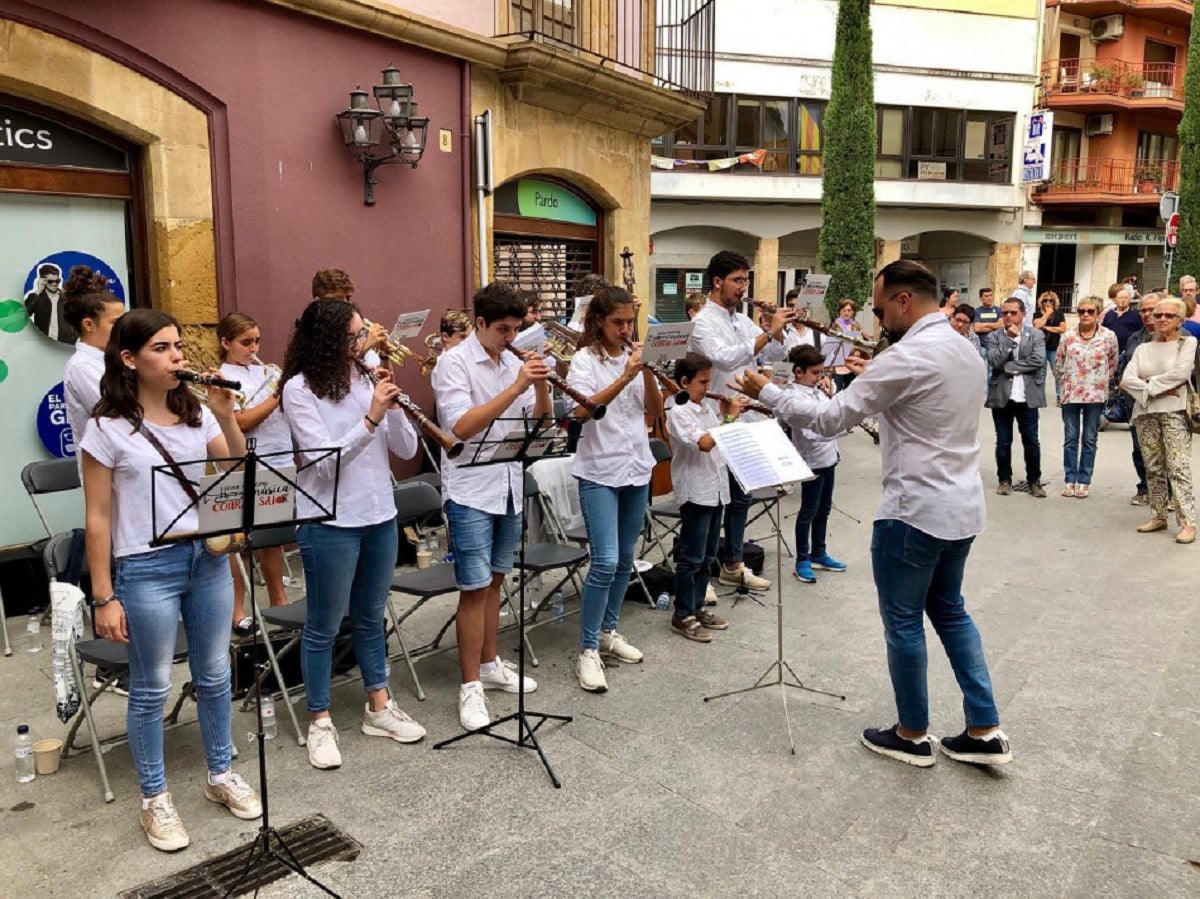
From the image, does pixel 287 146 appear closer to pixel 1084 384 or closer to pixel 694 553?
pixel 694 553

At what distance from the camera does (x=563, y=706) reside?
472cm

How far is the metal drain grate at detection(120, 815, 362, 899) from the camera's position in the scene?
10.7 feet

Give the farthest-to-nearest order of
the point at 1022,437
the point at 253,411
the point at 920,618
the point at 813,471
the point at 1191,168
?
the point at 1191,168 → the point at 1022,437 → the point at 813,471 → the point at 253,411 → the point at 920,618

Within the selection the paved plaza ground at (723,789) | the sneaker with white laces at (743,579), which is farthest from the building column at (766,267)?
the paved plaza ground at (723,789)

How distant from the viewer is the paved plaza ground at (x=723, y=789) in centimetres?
335

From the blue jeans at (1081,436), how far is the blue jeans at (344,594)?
748cm

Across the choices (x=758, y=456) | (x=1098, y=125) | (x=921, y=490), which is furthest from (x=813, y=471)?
(x=1098, y=125)

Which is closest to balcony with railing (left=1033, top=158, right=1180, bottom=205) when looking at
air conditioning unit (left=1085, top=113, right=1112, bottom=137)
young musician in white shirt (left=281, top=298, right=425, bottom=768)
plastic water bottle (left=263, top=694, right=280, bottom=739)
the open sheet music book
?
air conditioning unit (left=1085, top=113, right=1112, bottom=137)

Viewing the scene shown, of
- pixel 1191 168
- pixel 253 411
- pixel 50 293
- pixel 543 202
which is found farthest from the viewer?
pixel 1191 168

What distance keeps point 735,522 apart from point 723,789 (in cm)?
251

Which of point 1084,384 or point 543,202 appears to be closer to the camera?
point 1084,384

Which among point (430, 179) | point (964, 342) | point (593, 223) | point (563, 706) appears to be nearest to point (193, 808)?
point (563, 706)

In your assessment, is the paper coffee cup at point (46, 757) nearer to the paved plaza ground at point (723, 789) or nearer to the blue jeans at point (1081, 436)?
the paved plaza ground at point (723, 789)

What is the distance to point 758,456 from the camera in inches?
169
